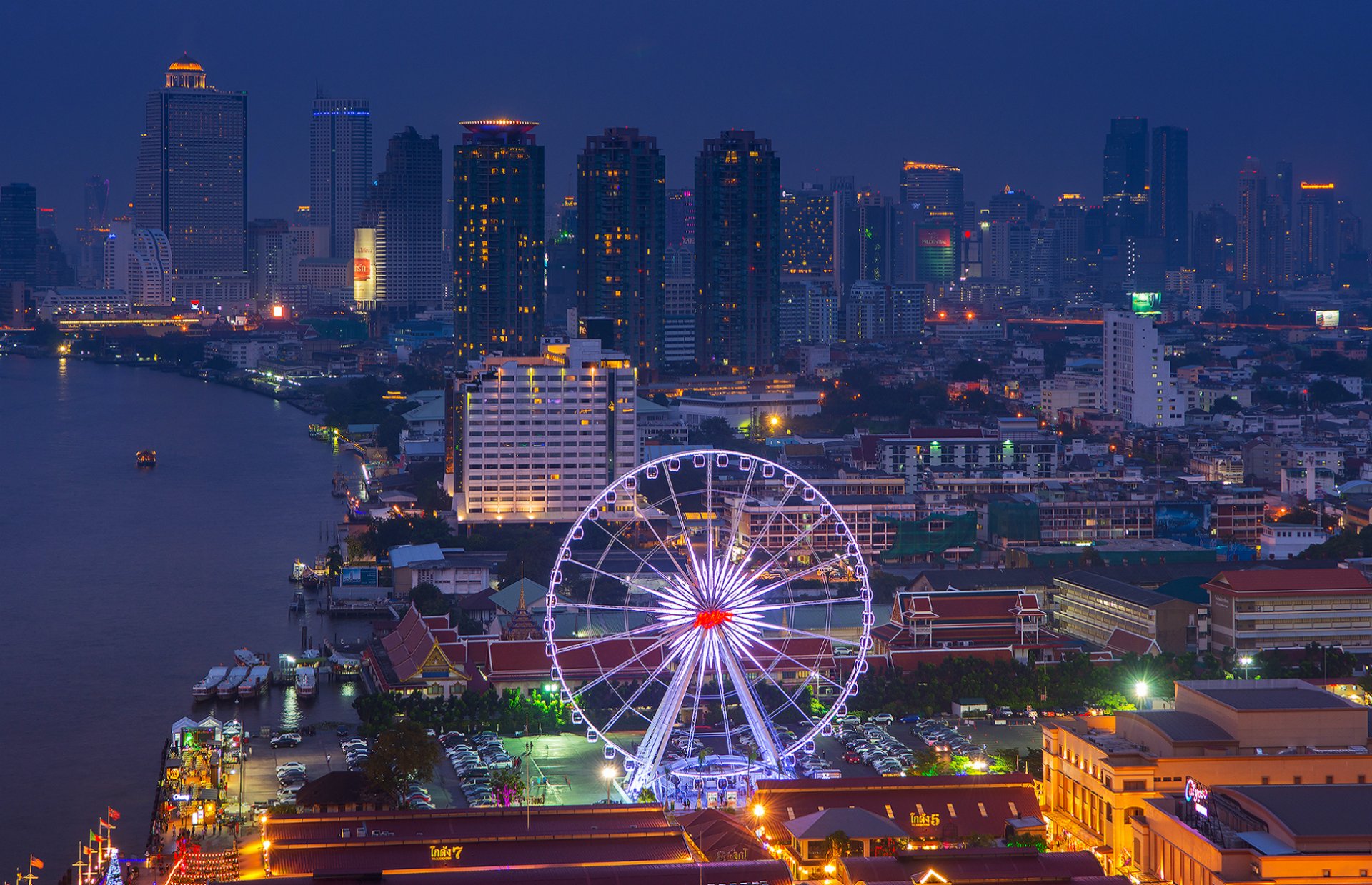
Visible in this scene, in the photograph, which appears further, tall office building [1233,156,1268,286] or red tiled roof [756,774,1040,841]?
tall office building [1233,156,1268,286]

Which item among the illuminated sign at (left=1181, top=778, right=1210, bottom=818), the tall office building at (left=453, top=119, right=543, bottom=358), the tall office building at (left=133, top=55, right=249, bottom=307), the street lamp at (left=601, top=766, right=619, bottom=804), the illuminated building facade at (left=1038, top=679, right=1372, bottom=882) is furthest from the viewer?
the tall office building at (left=133, top=55, right=249, bottom=307)

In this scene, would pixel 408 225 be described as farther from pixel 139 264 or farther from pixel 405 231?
pixel 139 264

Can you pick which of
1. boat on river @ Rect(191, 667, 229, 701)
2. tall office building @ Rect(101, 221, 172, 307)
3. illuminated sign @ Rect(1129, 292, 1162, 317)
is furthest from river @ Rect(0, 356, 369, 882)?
tall office building @ Rect(101, 221, 172, 307)

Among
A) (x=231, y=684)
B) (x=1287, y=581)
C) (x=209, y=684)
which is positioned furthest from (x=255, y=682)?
(x=1287, y=581)

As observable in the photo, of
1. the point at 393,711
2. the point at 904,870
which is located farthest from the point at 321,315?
the point at 904,870

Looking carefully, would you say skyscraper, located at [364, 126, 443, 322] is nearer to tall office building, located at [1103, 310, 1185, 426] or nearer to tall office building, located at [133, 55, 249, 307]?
tall office building, located at [133, 55, 249, 307]

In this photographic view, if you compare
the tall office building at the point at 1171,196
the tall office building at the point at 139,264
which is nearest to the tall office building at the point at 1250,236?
the tall office building at the point at 1171,196
